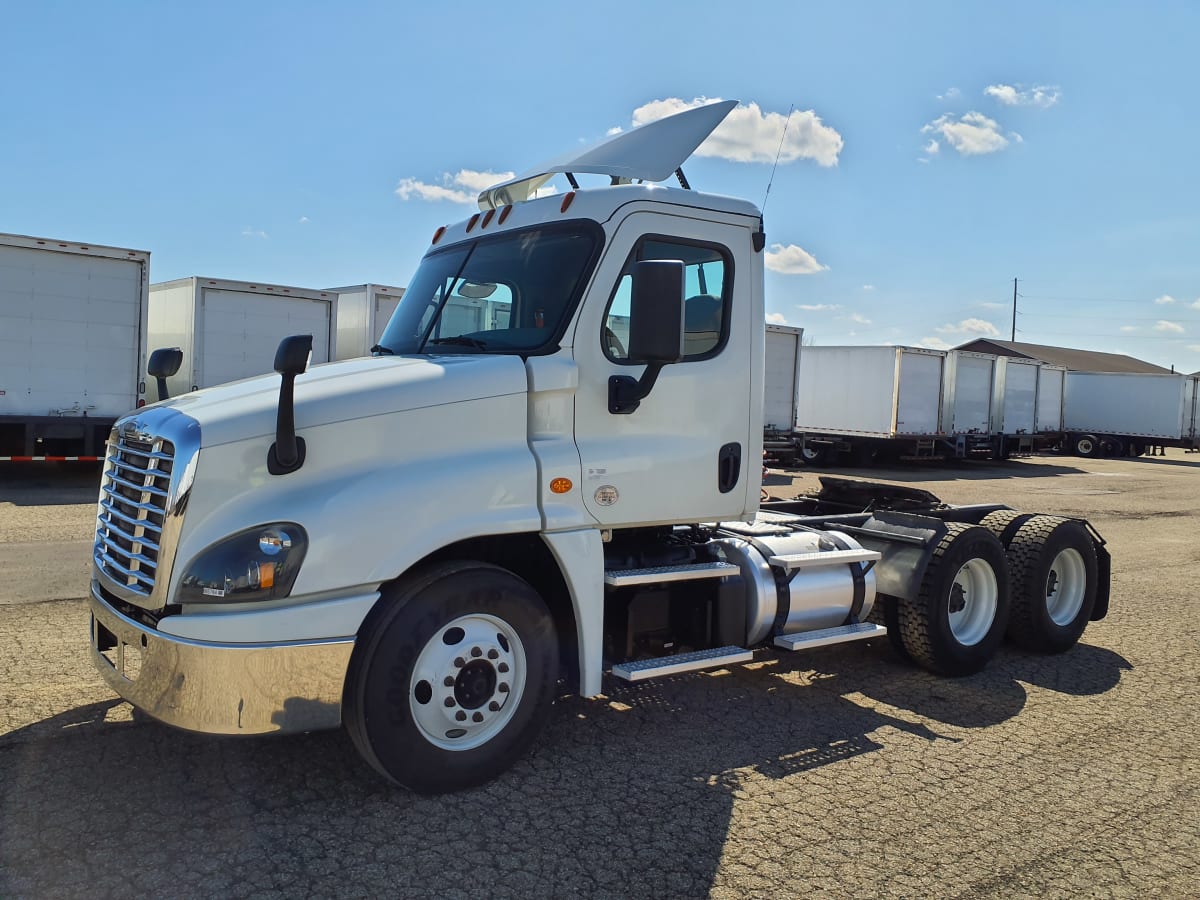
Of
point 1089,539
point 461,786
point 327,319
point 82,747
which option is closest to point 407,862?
point 461,786

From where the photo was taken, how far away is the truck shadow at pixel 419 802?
343 cm

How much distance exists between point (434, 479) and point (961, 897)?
258cm

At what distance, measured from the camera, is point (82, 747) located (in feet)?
14.7

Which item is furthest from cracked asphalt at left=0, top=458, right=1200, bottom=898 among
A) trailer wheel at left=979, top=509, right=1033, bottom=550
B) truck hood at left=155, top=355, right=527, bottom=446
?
truck hood at left=155, top=355, right=527, bottom=446

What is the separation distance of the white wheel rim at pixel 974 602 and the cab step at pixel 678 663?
2091 millimetres

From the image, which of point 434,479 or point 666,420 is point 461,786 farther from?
point 666,420

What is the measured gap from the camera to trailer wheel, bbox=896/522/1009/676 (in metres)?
6.14

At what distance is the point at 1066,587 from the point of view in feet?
24.2

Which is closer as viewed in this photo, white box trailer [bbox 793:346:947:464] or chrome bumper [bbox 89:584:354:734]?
chrome bumper [bbox 89:584:354:734]

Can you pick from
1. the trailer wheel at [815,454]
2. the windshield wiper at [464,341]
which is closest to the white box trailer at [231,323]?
the windshield wiper at [464,341]

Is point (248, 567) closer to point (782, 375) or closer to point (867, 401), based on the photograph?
point (782, 375)

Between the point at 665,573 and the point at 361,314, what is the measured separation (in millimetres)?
15951

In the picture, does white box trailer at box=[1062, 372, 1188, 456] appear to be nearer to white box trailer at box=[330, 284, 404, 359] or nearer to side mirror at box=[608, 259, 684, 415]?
white box trailer at box=[330, 284, 404, 359]

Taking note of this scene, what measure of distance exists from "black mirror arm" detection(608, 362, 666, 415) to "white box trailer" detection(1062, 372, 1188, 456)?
39.0 m
